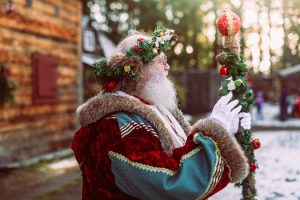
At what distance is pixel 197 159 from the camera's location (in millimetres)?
2193

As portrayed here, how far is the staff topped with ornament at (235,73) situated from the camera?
2670mm

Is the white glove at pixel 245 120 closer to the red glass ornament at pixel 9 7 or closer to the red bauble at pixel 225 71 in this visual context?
the red bauble at pixel 225 71

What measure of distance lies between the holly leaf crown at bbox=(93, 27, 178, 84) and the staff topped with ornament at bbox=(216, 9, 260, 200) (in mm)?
383

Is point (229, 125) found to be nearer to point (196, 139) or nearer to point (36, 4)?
point (196, 139)

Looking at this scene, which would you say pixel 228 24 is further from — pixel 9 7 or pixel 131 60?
pixel 9 7

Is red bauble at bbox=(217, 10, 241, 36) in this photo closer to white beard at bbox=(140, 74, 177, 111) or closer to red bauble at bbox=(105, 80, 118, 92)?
white beard at bbox=(140, 74, 177, 111)

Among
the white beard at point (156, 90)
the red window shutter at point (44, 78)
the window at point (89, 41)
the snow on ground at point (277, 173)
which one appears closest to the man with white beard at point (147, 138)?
the white beard at point (156, 90)

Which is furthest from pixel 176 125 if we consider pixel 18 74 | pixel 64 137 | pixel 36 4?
pixel 64 137

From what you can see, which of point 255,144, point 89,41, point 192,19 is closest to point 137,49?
point 255,144

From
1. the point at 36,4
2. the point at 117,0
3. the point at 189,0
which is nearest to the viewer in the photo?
the point at 36,4

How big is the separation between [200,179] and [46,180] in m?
6.01

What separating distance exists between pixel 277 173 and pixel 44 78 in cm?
518

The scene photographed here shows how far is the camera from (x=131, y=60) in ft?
8.16

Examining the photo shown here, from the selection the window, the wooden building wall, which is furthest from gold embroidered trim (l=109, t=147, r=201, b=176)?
the window
